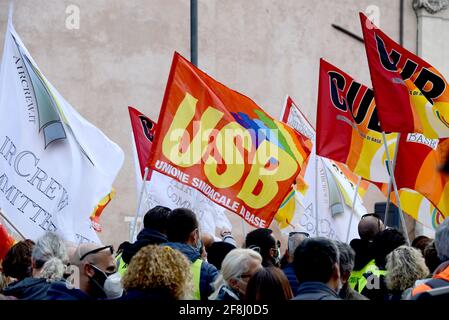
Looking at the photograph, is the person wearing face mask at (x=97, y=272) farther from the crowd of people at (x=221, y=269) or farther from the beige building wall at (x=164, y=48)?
the beige building wall at (x=164, y=48)

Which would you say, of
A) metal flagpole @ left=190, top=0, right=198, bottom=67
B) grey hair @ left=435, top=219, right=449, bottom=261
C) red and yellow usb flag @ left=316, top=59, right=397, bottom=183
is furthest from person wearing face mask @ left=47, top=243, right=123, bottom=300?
metal flagpole @ left=190, top=0, right=198, bottom=67

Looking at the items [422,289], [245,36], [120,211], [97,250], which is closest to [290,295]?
[422,289]

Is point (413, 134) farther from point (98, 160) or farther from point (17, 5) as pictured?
point (17, 5)

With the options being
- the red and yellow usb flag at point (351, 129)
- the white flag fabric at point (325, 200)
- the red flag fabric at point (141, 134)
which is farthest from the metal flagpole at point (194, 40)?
the red and yellow usb flag at point (351, 129)

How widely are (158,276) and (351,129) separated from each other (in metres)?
6.55

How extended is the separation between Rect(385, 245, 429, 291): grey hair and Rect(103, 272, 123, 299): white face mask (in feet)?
5.58

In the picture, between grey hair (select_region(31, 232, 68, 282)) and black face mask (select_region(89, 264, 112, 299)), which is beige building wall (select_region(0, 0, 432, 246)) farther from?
black face mask (select_region(89, 264, 112, 299))

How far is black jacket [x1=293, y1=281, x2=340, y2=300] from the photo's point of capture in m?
4.91

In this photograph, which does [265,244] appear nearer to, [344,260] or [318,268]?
[344,260]

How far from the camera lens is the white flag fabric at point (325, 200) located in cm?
1351

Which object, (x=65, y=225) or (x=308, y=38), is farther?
(x=308, y=38)

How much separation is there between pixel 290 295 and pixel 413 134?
20.1ft

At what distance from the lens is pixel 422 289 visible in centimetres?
489

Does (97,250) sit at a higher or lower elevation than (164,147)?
lower
